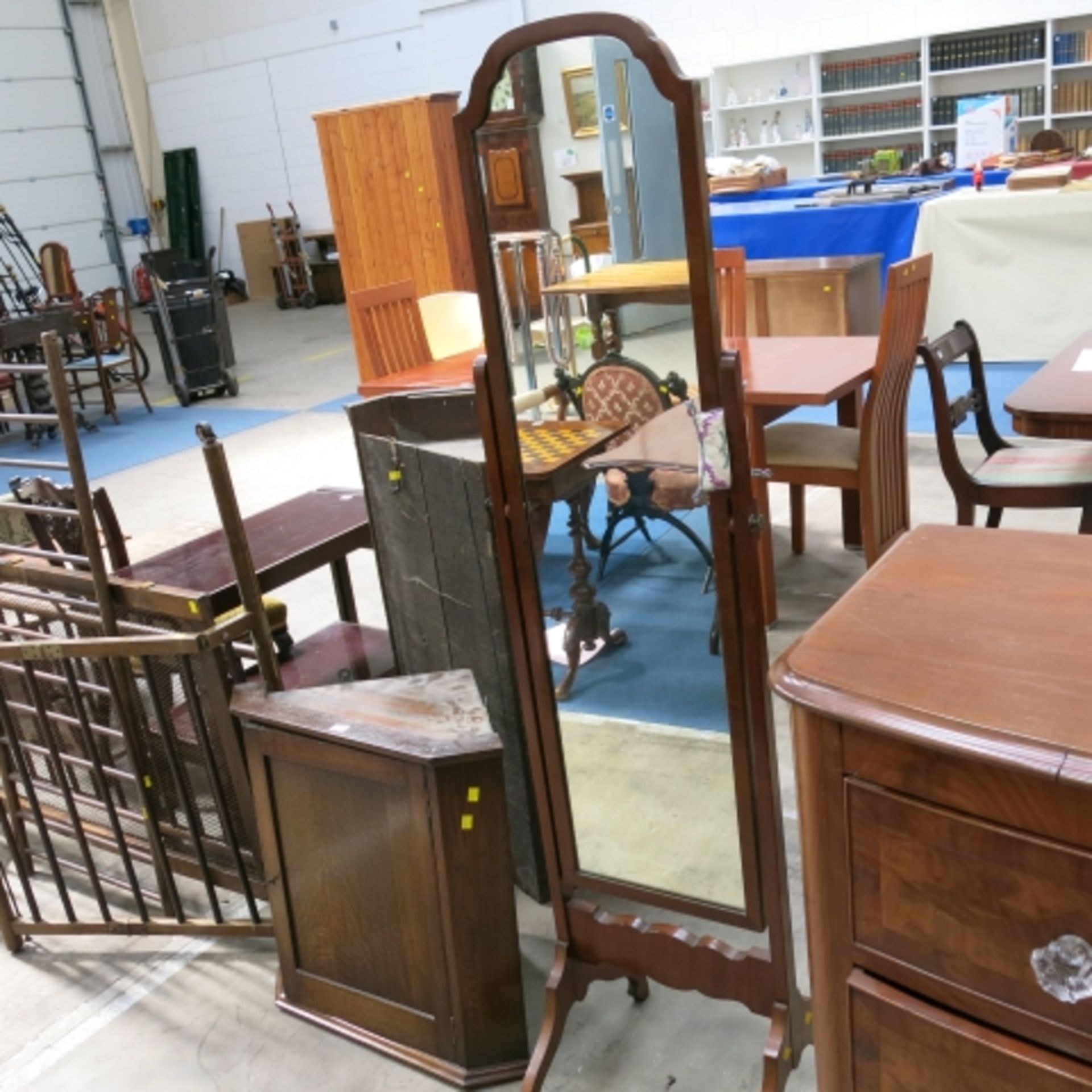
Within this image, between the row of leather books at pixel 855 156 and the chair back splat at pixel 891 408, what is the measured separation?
605 cm

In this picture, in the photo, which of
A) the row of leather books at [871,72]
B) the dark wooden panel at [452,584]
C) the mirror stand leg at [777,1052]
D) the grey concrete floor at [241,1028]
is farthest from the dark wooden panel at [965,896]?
the row of leather books at [871,72]

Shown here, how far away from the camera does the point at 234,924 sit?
2.25 m

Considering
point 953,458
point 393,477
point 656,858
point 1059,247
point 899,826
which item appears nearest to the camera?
point 899,826

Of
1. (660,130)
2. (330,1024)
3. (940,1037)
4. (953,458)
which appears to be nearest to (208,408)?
(953,458)

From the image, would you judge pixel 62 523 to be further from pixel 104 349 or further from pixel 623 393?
pixel 104 349

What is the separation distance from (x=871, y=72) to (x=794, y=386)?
665 cm

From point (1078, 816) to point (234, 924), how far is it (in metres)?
1.78

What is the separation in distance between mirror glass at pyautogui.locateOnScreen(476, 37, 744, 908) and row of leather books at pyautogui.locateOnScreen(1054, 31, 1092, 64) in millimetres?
7534

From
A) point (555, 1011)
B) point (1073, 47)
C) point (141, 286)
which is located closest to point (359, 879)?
point (555, 1011)

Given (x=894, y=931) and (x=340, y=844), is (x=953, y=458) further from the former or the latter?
(x=894, y=931)

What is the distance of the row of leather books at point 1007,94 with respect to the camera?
8289 millimetres

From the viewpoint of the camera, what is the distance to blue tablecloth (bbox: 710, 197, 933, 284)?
6.01 meters

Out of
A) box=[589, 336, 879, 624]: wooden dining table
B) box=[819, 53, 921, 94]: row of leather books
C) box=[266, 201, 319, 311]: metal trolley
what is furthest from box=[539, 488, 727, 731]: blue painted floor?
box=[266, 201, 319, 311]: metal trolley

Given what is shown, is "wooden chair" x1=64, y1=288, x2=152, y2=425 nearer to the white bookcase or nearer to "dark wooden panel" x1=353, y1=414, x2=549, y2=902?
the white bookcase
